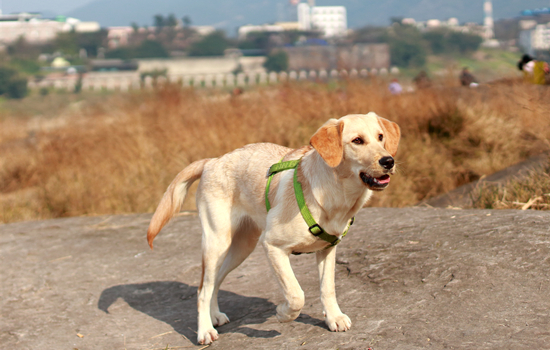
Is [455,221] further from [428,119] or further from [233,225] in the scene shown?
[428,119]

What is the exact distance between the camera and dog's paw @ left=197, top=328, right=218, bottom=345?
141 inches

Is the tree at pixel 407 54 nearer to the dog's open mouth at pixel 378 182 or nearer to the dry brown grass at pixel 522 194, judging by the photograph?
the dry brown grass at pixel 522 194

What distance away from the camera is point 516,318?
3.11 meters

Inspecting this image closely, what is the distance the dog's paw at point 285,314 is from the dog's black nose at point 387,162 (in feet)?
3.33

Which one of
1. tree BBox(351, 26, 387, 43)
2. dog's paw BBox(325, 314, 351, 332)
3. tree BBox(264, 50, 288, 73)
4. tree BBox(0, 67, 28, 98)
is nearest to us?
dog's paw BBox(325, 314, 351, 332)

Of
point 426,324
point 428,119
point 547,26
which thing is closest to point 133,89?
point 428,119

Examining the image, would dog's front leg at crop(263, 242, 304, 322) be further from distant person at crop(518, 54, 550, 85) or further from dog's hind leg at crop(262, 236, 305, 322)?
distant person at crop(518, 54, 550, 85)

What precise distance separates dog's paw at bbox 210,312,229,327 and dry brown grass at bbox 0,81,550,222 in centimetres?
385

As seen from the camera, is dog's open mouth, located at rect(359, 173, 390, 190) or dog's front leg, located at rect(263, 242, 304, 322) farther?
dog's front leg, located at rect(263, 242, 304, 322)

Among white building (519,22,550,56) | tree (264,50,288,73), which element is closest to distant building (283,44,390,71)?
tree (264,50,288,73)

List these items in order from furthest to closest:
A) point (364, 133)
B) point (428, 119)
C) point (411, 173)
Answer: point (428, 119)
point (411, 173)
point (364, 133)

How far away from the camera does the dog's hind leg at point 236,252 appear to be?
3883 millimetres

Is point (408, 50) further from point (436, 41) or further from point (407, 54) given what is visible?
point (436, 41)

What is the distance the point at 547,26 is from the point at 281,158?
203966mm
